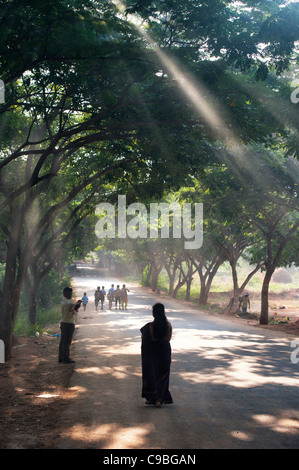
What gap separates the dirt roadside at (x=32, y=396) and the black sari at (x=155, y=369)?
4.33 feet

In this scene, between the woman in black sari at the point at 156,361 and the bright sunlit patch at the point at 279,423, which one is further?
the woman in black sari at the point at 156,361

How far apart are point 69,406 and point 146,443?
2496mm

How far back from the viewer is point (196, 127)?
1127 centimetres

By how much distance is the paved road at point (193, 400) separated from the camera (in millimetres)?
6059

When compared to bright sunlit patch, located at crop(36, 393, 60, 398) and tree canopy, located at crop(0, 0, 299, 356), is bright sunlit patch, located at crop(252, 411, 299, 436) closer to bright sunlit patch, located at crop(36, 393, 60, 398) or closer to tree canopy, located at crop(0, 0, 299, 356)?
bright sunlit patch, located at crop(36, 393, 60, 398)

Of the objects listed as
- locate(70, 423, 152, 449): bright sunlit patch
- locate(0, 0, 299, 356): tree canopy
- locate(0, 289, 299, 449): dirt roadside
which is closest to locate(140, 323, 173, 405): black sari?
locate(70, 423, 152, 449): bright sunlit patch

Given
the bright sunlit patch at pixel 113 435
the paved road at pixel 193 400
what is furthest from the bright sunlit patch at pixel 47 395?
the bright sunlit patch at pixel 113 435

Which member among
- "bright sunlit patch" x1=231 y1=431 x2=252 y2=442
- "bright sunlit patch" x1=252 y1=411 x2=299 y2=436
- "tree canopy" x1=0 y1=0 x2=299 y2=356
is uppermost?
"tree canopy" x1=0 y1=0 x2=299 y2=356

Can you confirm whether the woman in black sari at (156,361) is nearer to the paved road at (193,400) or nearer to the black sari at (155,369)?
the black sari at (155,369)

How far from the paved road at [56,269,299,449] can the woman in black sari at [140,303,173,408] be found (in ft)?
0.70

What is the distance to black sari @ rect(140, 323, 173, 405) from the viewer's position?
7863mm

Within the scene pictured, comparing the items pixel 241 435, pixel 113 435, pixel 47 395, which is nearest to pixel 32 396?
pixel 47 395

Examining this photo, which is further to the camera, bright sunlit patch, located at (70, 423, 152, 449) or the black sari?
the black sari
